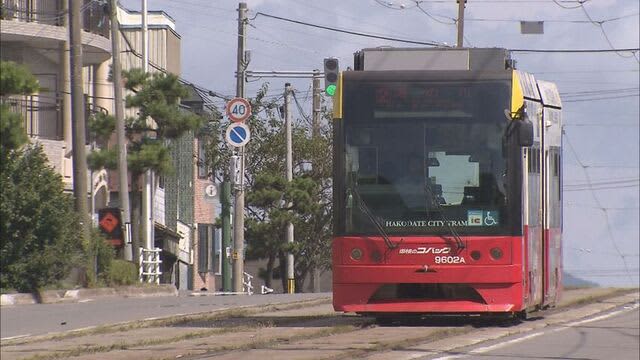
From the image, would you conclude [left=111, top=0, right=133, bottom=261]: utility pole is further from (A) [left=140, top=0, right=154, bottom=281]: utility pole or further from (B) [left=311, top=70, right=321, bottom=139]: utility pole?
(B) [left=311, top=70, right=321, bottom=139]: utility pole

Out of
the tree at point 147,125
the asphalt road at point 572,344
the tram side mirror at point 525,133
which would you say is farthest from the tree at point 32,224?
the asphalt road at point 572,344

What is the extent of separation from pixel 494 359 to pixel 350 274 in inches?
154

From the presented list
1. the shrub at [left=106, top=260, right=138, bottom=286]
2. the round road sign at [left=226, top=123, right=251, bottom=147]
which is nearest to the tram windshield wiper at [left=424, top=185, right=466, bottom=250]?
the shrub at [left=106, top=260, right=138, bottom=286]

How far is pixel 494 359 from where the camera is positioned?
42.2 ft

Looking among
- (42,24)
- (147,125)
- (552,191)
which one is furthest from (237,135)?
(552,191)

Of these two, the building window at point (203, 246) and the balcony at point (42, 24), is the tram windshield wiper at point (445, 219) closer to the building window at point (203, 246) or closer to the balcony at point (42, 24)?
the balcony at point (42, 24)

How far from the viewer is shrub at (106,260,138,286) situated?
3004 cm

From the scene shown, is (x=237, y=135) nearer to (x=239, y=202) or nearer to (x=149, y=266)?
(x=149, y=266)

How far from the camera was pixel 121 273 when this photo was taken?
30.7 m

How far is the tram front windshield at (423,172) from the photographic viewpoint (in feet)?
53.7

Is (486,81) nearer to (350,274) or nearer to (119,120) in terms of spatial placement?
(350,274)

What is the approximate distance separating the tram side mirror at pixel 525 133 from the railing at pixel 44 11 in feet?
58.9

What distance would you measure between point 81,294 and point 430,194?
11941 mm

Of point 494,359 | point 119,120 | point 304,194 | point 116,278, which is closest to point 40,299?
point 116,278
